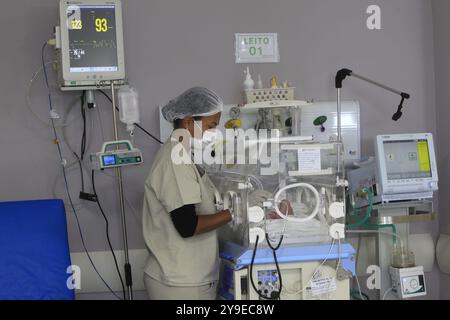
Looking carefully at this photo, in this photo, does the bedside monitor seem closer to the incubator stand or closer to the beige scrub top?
the incubator stand

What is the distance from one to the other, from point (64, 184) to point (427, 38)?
233 centimetres

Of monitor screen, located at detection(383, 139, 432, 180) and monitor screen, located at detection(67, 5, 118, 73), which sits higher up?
monitor screen, located at detection(67, 5, 118, 73)

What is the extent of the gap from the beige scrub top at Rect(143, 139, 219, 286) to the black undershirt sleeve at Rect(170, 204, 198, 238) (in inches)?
1.0

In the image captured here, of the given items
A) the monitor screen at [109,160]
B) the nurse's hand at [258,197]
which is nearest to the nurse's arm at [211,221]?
the nurse's hand at [258,197]

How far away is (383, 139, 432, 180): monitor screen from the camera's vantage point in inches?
119

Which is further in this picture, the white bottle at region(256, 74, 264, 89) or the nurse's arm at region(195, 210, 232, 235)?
the white bottle at region(256, 74, 264, 89)

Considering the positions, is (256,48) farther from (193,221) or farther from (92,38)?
(193,221)

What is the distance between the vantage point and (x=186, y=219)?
8.00 feet

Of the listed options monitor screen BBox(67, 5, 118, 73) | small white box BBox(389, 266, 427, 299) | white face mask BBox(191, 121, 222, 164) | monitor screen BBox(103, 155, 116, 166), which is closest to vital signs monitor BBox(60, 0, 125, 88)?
monitor screen BBox(67, 5, 118, 73)

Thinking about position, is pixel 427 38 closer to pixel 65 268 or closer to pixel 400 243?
pixel 400 243

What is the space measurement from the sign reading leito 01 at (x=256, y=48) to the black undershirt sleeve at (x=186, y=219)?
1.26 m

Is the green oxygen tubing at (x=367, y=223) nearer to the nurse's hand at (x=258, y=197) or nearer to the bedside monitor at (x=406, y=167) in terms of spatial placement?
the bedside monitor at (x=406, y=167)

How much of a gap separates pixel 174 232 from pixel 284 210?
48cm

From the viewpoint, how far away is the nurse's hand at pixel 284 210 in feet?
8.13
